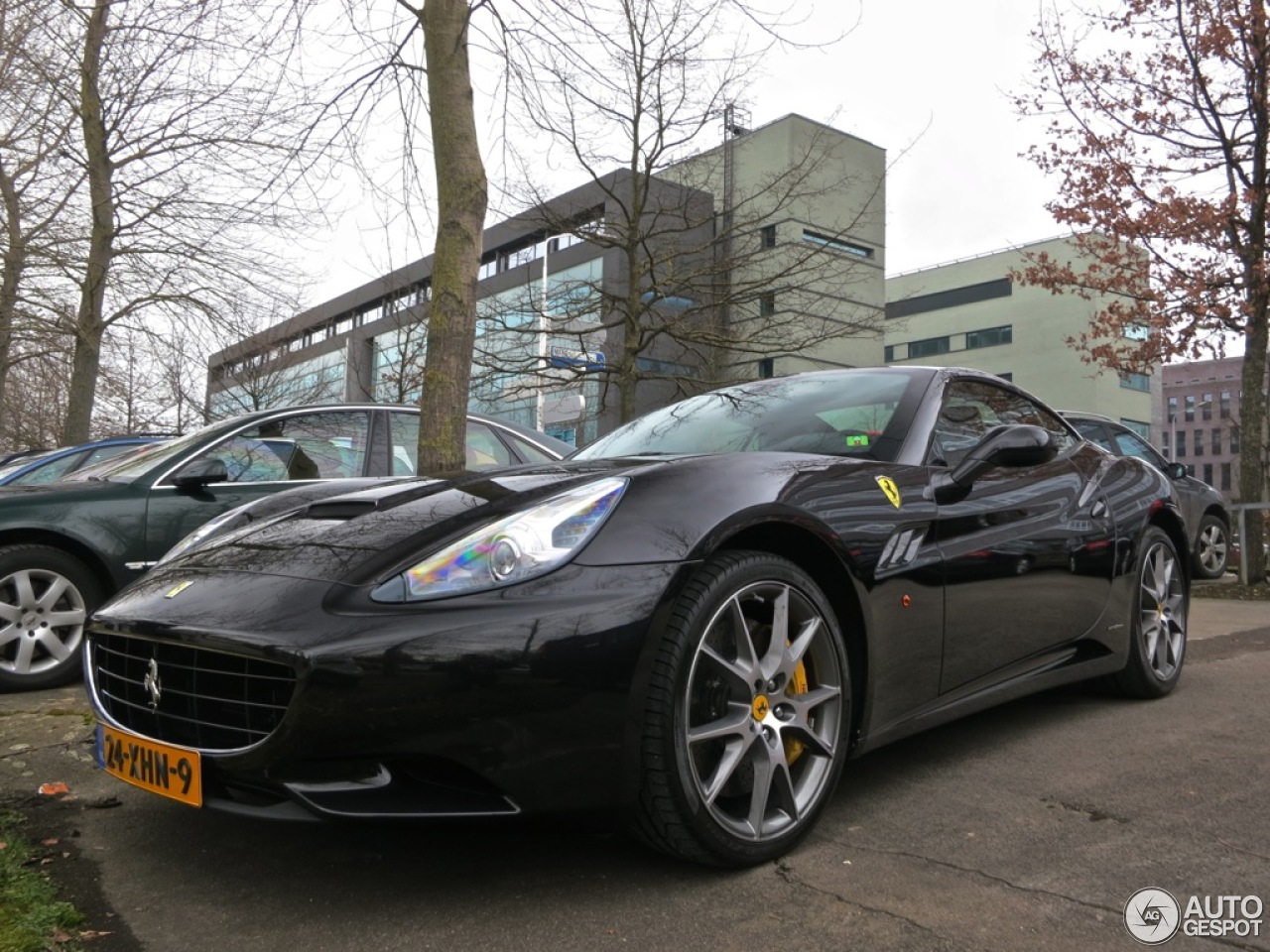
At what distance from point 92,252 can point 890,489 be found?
15.0 metres

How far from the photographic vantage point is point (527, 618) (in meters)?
2.11

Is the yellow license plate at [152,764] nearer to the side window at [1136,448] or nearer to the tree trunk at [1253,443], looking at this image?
the side window at [1136,448]

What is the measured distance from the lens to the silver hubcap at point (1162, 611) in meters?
4.25

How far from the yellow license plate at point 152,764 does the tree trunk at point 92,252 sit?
13863 millimetres

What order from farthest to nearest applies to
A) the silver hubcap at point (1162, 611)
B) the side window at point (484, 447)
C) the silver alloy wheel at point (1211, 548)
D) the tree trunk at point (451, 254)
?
the silver alloy wheel at point (1211, 548)
the side window at point (484, 447)
the tree trunk at point (451, 254)
the silver hubcap at point (1162, 611)

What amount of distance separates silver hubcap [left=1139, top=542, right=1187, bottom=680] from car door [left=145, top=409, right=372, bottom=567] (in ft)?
13.4

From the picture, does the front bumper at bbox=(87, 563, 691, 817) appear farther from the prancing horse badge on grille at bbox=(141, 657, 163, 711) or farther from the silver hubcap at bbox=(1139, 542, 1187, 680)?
the silver hubcap at bbox=(1139, 542, 1187, 680)

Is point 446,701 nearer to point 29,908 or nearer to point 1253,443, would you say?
point 29,908

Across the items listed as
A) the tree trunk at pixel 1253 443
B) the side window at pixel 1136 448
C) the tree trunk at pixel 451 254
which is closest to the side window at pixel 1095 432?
the side window at pixel 1136 448

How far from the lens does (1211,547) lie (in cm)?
1056

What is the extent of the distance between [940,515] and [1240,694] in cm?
236

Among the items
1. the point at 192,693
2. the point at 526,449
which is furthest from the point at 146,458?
the point at 192,693

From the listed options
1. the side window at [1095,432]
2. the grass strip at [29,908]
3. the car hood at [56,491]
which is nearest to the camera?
the grass strip at [29,908]

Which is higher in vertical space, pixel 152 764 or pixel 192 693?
pixel 192 693
